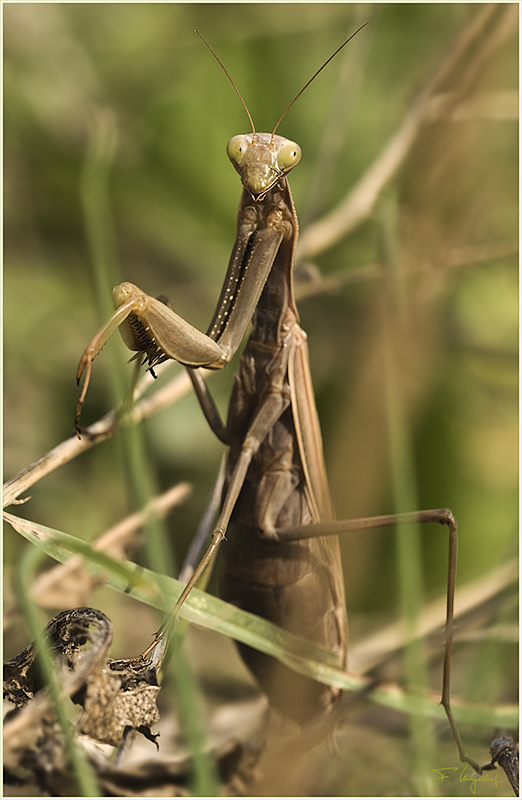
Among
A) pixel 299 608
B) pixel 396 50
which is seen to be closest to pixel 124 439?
pixel 299 608

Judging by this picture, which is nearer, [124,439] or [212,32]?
[124,439]

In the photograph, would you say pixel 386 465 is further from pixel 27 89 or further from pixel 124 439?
pixel 27 89

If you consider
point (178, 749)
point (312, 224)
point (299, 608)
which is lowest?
point (178, 749)
